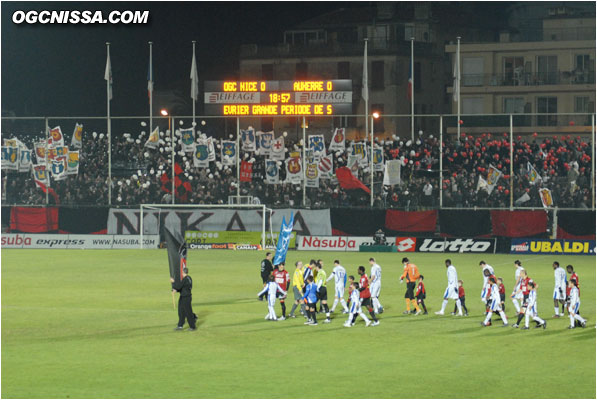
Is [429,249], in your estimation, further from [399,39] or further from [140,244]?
[399,39]

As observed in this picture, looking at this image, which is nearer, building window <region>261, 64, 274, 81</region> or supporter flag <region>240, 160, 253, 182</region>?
supporter flag <region>240, 160, 253, 182</region>

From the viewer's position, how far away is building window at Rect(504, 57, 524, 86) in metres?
92.1

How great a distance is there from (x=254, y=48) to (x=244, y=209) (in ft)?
110

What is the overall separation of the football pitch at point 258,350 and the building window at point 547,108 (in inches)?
2096

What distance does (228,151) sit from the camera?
6331cm

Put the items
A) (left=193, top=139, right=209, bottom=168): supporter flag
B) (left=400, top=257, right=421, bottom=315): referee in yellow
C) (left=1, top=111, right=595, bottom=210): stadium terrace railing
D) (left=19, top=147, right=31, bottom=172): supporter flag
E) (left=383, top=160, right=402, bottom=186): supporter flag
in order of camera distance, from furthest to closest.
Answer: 1. (left=19, top=147, right=31, bottom=172): supporter flag
2. (left=193, top=139, right=209, bottom=168): supporter flag
3. (left=1, top=111, right=595, bottom=210): stadium terrace railing
4. (left=383, top=160, right=402, bottom=186): supporter flag
5. (left=400, top=257, right=421, bottom=315): referee in yellow

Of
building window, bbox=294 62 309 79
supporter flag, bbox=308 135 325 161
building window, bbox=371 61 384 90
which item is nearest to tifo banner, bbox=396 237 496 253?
supporter flag, bbox=308 135 325 161

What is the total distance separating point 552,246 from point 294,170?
681 inches

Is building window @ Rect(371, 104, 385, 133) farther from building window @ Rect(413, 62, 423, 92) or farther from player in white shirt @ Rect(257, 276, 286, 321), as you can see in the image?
player in white shirt @ Rect(257, 276, 286, 321)

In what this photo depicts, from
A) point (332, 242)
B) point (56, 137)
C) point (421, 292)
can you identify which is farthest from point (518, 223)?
point (56, 137)

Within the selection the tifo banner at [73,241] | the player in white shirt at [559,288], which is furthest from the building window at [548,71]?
the player in white shirt at [559,288]

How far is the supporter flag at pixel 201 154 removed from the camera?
6331 centimetres

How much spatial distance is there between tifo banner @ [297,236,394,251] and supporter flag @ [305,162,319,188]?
3.99 meters

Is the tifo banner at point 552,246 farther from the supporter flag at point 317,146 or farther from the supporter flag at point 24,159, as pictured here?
the supporter flag at point 24,159
